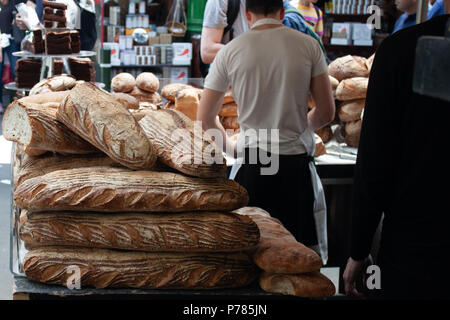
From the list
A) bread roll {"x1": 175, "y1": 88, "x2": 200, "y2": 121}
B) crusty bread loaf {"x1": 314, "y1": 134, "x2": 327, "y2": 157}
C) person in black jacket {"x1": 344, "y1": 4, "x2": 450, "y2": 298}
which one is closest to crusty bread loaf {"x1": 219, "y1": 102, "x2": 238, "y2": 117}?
bread roll {"x1": 175, "y1": 88, "x2": 200, "y2": 121}

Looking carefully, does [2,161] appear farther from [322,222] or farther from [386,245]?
[386,245]

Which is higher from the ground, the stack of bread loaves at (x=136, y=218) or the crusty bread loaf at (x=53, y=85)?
the crusty bread loaf at (x=53, y=85)

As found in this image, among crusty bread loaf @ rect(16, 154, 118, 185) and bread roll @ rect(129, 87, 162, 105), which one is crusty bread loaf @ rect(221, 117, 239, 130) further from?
crusty bread loaf @ rect(16, 154, 118, 185)

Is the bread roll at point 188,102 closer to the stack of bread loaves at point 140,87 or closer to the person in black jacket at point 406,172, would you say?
the stack of bread loaves at point 140,87

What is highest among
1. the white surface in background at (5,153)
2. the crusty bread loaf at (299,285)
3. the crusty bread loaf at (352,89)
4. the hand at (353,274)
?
the crusty bread loaf at (352,89)

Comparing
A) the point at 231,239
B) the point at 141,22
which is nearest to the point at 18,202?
the point at 231,239

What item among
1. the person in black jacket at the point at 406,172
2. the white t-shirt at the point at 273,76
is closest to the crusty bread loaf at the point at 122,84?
the white t-shirt at the point at 273,76

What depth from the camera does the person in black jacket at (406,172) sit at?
1.23m

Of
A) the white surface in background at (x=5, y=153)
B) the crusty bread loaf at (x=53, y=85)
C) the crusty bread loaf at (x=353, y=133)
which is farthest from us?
the white surface in background at (x=5, y=153)

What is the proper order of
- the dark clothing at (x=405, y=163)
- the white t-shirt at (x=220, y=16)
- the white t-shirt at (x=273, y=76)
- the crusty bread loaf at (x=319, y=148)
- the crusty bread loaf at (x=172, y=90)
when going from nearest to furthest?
the dark clothing at (x=405, y=163) → the white t-shirt at (x=273, y=76) → the white t-shirt at (x=220, y=16) → the crusty bread loaf at (x=319, y=148) → the crusty bread loaf at (x=172, y=90)

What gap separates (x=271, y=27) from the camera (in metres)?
2.07

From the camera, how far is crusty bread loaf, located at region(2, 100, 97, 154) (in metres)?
1.25

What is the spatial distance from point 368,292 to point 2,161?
4963 mm

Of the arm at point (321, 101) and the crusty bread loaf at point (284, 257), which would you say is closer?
the crusty bread loaf at point (284, 257)
